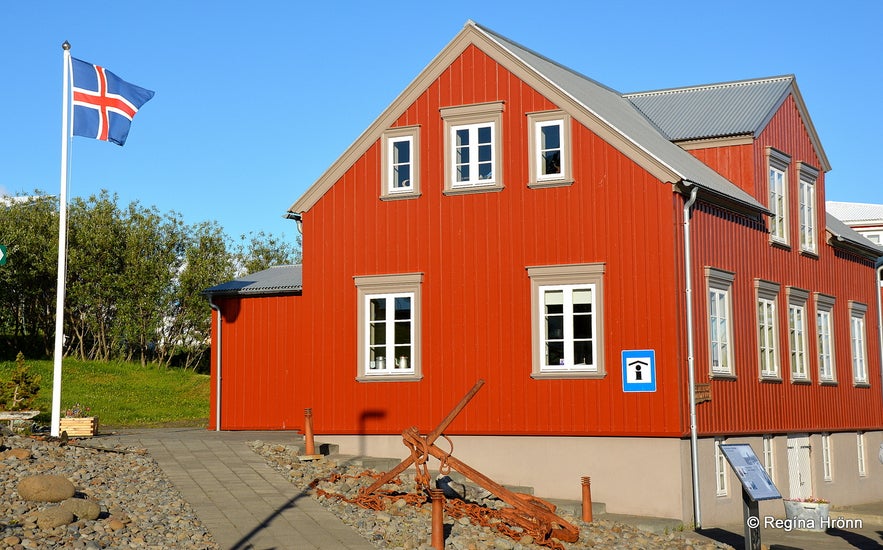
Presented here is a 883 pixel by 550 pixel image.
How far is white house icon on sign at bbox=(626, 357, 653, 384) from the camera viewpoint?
21672 mm

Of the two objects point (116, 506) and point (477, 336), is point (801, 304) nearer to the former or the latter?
point (477, 336)

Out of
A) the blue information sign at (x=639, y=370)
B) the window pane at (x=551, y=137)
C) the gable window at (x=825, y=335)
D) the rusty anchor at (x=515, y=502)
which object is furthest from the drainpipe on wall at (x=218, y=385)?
the gable window at (x=825, y=335)

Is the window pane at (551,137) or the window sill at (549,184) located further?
the window pane at (551,137)

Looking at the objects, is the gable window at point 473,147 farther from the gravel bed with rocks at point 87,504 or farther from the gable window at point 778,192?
the gravel bed with rocks at point 87,504

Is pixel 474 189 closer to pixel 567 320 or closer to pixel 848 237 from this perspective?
pixel 567 320

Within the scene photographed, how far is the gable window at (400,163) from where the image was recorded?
24328 mm

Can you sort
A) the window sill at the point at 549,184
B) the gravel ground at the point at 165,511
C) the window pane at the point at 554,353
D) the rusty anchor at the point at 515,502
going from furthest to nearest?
the window sill at the point at 549,184, the window pane at the point at 554,353, the rusty anchor at the point at 515,502, the gravel ground at the point at 165,511

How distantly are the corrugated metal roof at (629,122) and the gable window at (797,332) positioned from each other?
3043 millimetres

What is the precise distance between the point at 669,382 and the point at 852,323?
473 inches

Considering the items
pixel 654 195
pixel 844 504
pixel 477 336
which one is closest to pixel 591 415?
pixel 477 336

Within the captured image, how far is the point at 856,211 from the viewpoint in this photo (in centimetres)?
5334

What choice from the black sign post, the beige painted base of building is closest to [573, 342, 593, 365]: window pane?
the beige painted base of building

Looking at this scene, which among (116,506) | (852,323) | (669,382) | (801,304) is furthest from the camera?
(852,323)

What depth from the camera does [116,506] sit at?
1636 centimetres
